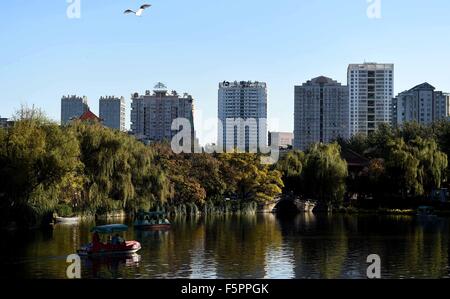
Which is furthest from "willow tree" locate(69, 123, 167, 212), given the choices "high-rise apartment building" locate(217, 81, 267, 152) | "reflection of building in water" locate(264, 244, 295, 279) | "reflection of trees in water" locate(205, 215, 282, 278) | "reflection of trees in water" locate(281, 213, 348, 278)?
"high-rise apartment building" locate(217, 81, 267, 152)

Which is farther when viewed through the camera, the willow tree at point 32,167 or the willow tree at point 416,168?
the willow tree at point 416,168

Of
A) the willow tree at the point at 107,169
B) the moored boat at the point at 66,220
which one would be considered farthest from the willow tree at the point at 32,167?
the willow tree at the point at 107,169

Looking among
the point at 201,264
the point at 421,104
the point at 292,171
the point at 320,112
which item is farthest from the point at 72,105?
the point at 201,264

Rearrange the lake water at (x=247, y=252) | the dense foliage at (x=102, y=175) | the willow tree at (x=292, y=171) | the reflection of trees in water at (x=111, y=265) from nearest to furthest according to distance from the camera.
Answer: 1. the reflection of trees in water at (x=111, y=265)
2. the lake water at (x=247, y=252)
3. the dense foliage at (x=102, y=175)
4. the willow tree at (x=292, y=171)

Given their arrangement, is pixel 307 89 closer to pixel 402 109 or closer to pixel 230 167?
A: pixel 402 109

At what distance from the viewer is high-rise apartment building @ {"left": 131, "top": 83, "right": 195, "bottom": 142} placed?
9400cm

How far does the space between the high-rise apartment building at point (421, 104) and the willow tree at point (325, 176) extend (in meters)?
45.1

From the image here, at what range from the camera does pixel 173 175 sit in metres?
44.4

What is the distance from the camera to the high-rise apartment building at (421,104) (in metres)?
90.6

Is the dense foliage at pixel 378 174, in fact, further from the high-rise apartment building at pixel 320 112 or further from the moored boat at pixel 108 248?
the high-rise apartment building at pixel 320 112

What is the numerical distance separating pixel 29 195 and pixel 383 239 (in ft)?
51.3

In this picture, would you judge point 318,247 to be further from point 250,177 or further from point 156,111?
point 156,111

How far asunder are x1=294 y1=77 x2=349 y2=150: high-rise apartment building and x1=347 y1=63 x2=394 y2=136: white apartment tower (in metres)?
1.55

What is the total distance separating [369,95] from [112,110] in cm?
4240
